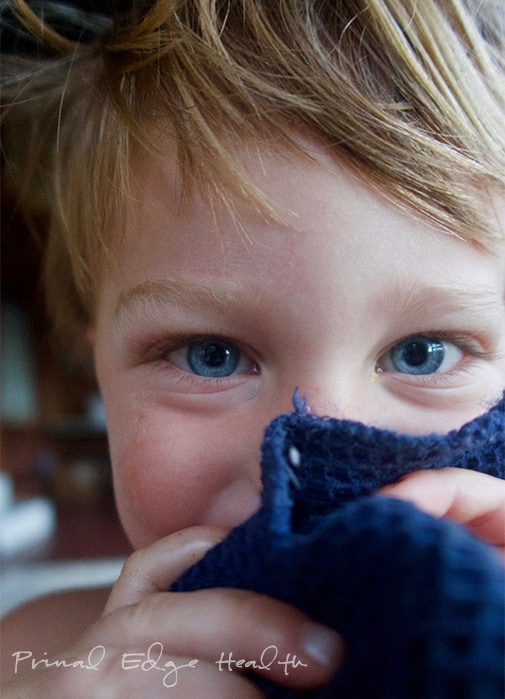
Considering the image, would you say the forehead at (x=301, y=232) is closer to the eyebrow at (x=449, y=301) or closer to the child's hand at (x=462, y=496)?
the eyebrow at (x=449, y=301)

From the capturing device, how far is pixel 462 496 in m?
0.45

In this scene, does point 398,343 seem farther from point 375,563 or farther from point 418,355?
point 375,563

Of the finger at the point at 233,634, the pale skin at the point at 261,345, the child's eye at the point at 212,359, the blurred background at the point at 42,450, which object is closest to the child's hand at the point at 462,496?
the pale skin at the point at 261,345

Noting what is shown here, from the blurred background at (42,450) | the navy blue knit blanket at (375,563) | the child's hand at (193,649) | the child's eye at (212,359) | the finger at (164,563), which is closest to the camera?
the navy blue knit blanket at (375,563)

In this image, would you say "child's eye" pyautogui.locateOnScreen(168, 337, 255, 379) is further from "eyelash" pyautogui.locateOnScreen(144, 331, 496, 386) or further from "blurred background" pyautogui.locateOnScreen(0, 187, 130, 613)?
"blurred background" pyautogui.locateOnScreen(0, 187, 130, 613)

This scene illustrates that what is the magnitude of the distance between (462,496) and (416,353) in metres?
0.17

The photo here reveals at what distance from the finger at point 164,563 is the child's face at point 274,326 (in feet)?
0.19

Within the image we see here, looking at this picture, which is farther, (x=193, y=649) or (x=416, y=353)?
(x=416, y=353)

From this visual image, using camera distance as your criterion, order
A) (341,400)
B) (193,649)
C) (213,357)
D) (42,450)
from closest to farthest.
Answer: (193,649)
(341,400)
(213,357)
(42,450)

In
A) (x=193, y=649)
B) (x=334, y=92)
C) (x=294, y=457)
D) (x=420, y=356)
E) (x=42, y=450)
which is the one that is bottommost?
(x=193, y=649)

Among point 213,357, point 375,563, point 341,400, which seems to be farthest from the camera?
point 213,357

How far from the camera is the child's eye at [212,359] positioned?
604 millimetres

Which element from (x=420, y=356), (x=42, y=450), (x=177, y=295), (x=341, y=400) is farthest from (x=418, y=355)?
(x=42, y=450)

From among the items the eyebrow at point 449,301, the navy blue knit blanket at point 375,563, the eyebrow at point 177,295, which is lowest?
the navy blue knit blanket at point 375,563
